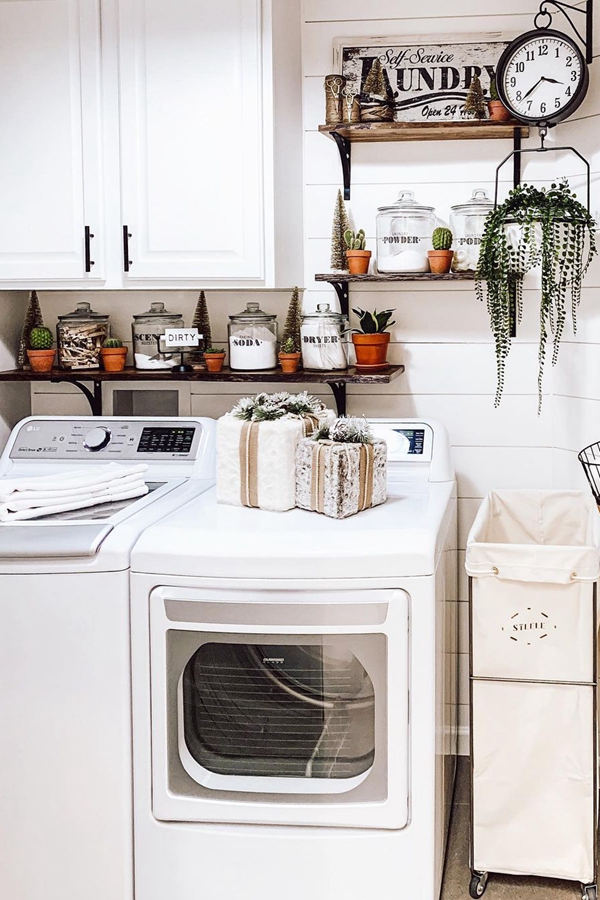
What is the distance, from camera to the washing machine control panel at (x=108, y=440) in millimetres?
2742

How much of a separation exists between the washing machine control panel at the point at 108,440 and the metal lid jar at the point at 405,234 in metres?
0.73

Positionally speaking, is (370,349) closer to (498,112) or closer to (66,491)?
(498,112)

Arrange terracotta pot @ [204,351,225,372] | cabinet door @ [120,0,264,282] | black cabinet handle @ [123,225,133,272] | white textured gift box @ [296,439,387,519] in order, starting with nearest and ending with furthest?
white textured gift box @ [296,439,387,519] → cabinet door @ [120,0,264,282] → black cabinet handle @ [123,225,133,272] → terracotta pot @ [204,351,225,372]

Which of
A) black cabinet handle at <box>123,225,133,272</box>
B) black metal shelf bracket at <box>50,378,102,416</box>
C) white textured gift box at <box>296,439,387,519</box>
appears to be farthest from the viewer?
black metal shelf bracket at <box>50,378,102,416</box>

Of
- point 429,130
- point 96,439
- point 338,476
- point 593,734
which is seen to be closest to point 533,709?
point 593,734

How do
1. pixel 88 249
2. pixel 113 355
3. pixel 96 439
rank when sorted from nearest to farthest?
pixel 88 249
pixel 96 439
pixel 113 355

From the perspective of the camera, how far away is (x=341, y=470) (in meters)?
2.20

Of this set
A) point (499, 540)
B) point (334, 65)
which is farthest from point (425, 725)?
point (334, 65)

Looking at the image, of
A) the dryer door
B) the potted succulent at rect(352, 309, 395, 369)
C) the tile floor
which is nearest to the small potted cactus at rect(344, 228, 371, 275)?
the potted succulent at rect(352, 309, 395, 369)

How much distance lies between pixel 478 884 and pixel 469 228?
172 centimetres

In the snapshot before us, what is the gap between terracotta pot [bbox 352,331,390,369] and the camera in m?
2.77

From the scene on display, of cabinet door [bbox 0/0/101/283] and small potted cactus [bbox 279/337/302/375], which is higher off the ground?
cabinet door [bbox 0/0/101/283]

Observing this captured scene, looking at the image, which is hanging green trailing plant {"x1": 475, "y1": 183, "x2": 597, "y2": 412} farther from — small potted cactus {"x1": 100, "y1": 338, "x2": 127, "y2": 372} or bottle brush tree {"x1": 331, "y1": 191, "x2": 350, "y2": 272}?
small potted cactus {"x1": 100, "y1": 338, "x2": 127, "y2": 372}

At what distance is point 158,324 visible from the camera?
291 centimetres
